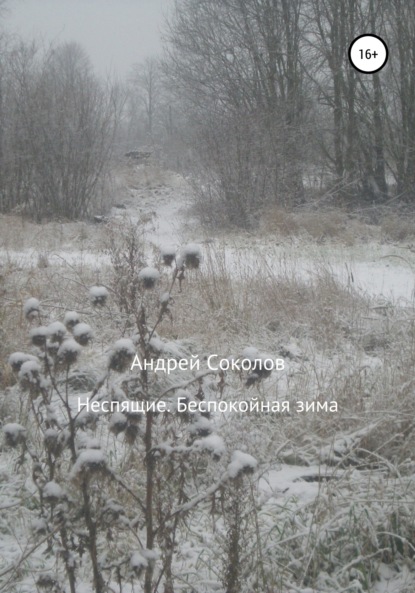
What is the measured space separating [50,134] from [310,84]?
727 cm

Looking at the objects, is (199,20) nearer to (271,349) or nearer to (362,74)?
(362,74)

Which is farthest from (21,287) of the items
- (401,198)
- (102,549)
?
(401,198)

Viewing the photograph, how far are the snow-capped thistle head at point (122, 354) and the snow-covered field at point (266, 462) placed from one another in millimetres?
36

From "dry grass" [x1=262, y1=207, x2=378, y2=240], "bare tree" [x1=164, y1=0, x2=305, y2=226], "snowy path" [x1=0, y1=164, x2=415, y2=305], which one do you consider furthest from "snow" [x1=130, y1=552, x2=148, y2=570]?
"bare tree" [x1=164, y1=0, x2=305, y2=226]

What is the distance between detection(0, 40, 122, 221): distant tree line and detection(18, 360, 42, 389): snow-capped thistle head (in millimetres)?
13898

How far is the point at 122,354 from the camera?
1371mm

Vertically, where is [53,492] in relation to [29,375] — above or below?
below

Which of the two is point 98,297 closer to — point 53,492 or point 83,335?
point 83,335

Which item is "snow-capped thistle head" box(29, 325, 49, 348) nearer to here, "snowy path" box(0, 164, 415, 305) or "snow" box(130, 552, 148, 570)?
"snow" box(130, 552, 148, 570)

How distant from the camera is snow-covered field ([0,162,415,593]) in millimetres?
1646

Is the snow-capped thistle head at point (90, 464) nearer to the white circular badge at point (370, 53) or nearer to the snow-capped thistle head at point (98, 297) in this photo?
the snow-capped thistle head at point (98, 297)

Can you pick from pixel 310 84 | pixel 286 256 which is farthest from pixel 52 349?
pixel 310 84

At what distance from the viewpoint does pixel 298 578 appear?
1.93 m

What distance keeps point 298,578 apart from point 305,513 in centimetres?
28
